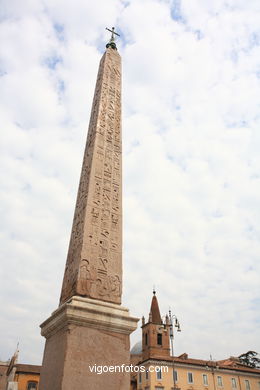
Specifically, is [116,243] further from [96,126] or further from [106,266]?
[96,126]

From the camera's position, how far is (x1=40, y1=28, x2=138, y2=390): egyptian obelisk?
4.32 m

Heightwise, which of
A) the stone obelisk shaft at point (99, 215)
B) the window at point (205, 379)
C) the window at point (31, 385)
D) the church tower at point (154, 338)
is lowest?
the stone obelisk shaft at point (99, 215)

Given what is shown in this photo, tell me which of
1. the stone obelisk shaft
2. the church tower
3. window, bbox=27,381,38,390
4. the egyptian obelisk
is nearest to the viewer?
the egyptian obelisk

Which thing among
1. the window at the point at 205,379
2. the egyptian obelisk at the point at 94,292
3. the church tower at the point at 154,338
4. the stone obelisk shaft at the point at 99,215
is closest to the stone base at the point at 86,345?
the egyptian obelisk at the point at 94,292

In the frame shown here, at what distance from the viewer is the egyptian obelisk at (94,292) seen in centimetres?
432

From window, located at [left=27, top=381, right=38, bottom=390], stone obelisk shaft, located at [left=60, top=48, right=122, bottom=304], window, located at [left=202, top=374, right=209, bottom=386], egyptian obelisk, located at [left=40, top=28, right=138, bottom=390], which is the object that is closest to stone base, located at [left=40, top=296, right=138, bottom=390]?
egyptian obelisk, located at [left=40, top=28, right=138, bottom=390]

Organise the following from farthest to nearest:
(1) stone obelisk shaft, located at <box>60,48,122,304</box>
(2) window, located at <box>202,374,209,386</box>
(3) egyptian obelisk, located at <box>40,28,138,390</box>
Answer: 1. (2) window, located at <box>202,374,209,386</box>
2. (1) stone obelisk shaft, located at <box>60,48,122,304</box>
3. (3) egyptian obelisk, located at <box>40,28,138,390</box>

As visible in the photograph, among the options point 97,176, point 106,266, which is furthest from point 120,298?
point 97,176

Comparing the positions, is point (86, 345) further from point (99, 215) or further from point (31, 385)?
point (31, 385)

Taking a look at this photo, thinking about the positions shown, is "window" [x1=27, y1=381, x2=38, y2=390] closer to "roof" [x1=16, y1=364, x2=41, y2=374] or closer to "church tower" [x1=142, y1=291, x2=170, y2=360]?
"roof" [x1=16, y1=364, x2=41, y2=374]

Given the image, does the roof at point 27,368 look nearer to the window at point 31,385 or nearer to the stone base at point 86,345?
the window at point 31,385

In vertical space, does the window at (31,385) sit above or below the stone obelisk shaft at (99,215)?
above

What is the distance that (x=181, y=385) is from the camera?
34.0 meters

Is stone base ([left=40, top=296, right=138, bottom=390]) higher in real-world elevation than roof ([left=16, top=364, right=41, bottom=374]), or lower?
lower
